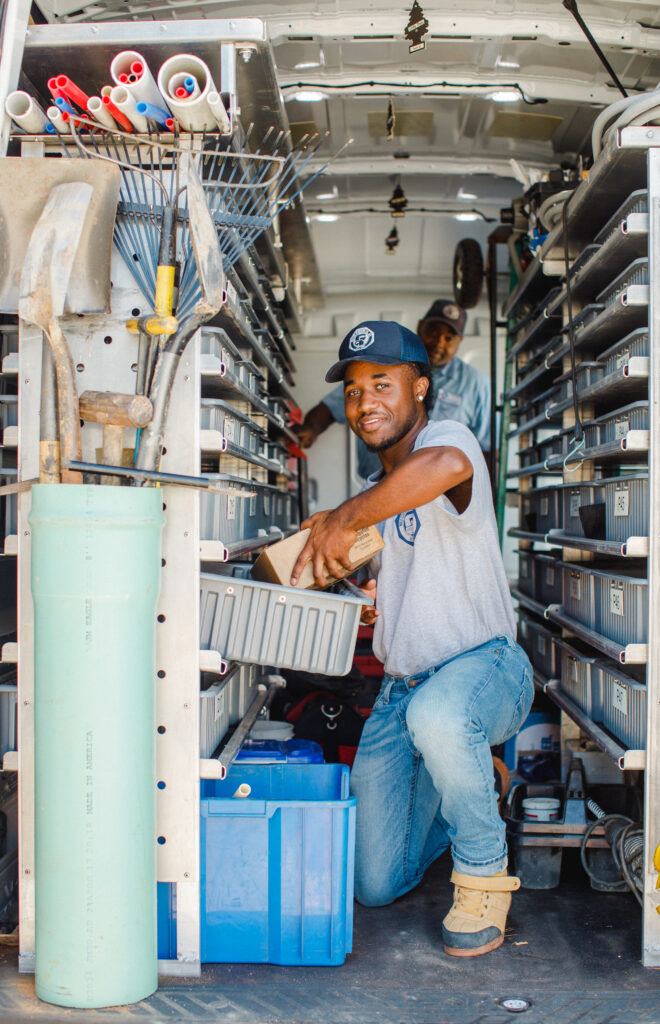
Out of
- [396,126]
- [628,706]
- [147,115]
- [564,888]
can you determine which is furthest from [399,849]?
[396,126]

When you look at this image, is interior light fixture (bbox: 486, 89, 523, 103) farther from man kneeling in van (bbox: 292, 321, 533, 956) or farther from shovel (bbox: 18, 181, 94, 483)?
shovel (bbox: 18, 181, 94, 483)

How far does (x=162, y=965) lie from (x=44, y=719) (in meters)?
0.77

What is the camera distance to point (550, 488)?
3.97m

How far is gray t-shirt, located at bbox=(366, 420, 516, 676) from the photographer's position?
2.90m

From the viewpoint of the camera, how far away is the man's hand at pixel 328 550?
263 centimetres

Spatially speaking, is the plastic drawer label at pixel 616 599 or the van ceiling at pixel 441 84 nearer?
the plastic drawer label at pixel 616 599

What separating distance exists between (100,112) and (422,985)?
245 centimetres

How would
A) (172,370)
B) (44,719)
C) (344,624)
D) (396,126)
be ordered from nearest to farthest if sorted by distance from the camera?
(44,719) → (172,370) → (344,624) → (396,126)

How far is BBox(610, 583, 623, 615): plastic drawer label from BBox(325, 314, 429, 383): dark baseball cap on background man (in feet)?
3.29

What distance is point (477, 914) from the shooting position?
2500mm

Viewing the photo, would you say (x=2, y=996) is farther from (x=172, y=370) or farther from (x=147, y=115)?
(x=147, y=115)

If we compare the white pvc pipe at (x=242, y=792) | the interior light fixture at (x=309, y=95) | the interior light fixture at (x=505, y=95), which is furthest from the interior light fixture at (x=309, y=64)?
the white pvc pipe at (x=242, y=792)

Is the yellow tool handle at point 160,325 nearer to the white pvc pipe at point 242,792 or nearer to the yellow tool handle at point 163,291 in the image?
the yellow tool handle at point 163,291

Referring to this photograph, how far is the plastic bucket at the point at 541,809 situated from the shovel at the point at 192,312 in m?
1.77
